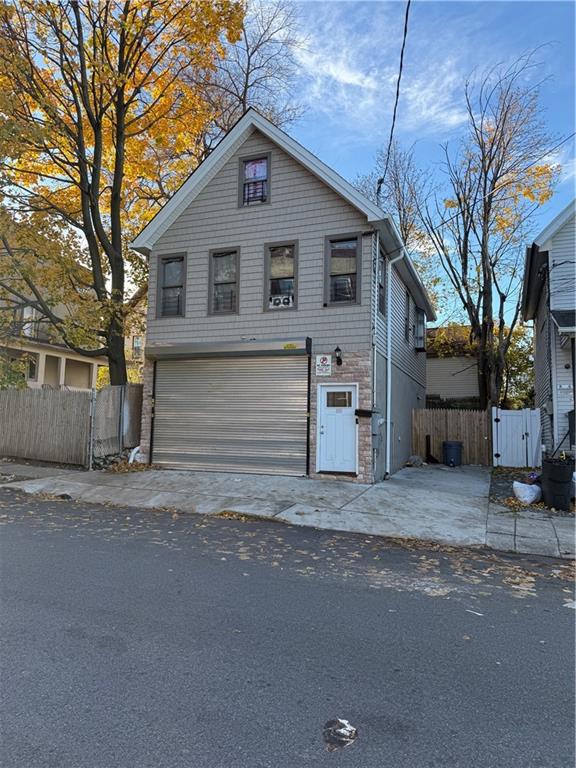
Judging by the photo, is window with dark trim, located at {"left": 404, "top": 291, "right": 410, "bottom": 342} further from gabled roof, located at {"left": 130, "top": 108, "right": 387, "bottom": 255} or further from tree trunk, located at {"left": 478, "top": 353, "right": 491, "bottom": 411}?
tree trunk, located at {"left": 478, "top": 353, "right": 491, "bottom": 411}

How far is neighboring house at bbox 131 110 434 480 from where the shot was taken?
11.6 m

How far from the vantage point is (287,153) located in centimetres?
1251

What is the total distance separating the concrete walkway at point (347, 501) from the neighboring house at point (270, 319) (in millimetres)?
1015

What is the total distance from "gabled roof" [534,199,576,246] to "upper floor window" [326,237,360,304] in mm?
4983

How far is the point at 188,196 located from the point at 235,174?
1414 millimetres

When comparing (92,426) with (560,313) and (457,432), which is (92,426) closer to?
(457,432)

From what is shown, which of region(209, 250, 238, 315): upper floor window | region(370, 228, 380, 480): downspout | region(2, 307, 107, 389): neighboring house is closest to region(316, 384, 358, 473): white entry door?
region(370, 228, 380, 480): downspout

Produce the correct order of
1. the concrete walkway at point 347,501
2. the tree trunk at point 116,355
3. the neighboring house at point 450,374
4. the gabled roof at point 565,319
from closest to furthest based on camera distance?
the concrete walkway at point 347,501, the gabled roof at point 565,319, the tree trunk at point 116,355, the neighboring house at point 450,374

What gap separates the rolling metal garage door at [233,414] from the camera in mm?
12000

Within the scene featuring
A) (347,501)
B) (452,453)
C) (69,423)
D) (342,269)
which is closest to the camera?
(347,501)

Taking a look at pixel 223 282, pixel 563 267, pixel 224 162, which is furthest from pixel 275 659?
pixel 224 162

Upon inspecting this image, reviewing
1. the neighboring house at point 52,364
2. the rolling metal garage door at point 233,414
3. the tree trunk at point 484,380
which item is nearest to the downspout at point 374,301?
the rolling metal garage door at point 233,414

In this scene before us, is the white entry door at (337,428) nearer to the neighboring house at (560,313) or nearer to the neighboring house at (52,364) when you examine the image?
the neighboring house at (560,313)

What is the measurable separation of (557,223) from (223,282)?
8537 millimetres
